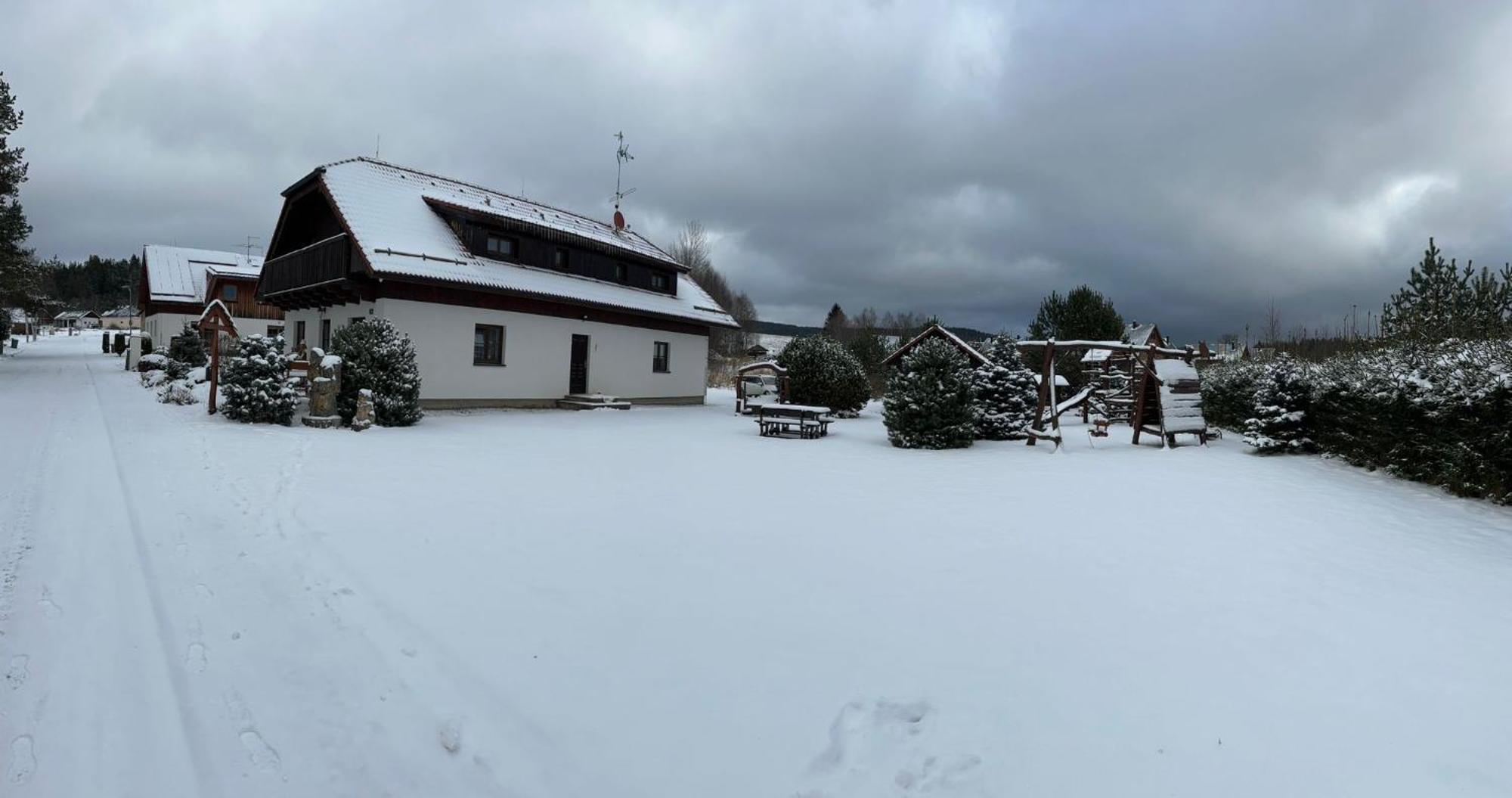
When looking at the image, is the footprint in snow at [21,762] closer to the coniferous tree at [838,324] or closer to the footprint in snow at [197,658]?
the footprint in snow at [197,658]

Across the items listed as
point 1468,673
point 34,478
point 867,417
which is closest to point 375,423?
point 34,478

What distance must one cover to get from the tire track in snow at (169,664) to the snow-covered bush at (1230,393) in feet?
57.6

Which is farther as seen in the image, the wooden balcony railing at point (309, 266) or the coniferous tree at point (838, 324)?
the coniferous tree at point (838, 324)

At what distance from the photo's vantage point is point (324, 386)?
13.5m

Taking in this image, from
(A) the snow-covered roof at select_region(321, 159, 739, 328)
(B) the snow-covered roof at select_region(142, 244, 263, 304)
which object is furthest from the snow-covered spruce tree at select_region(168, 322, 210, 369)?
(A) the snow-covered roof at select_region(321, 159, 739, 328)

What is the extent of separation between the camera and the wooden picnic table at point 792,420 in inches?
606

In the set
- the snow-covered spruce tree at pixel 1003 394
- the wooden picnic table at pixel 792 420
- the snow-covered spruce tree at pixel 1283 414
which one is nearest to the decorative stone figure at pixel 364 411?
the wooden picnic table at pixel 792 420

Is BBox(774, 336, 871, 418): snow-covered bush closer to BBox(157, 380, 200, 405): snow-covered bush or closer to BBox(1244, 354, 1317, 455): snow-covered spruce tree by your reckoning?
BBox(1244, 354, 1317, 455): snow-covered spruce tree

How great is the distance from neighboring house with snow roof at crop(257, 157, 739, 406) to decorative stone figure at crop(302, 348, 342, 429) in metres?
3.18

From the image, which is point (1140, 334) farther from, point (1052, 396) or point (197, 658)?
point (197, 658)

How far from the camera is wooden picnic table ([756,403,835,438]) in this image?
50.5ft

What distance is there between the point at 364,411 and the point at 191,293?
107ft

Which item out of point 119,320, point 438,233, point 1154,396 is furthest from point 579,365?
point 119,320

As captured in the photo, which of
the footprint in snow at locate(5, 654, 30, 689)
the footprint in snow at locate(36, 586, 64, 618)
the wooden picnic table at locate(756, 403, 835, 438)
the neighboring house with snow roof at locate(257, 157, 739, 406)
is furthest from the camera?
the neighboring house with snow roof at locate(257, 157, 739, 406)
